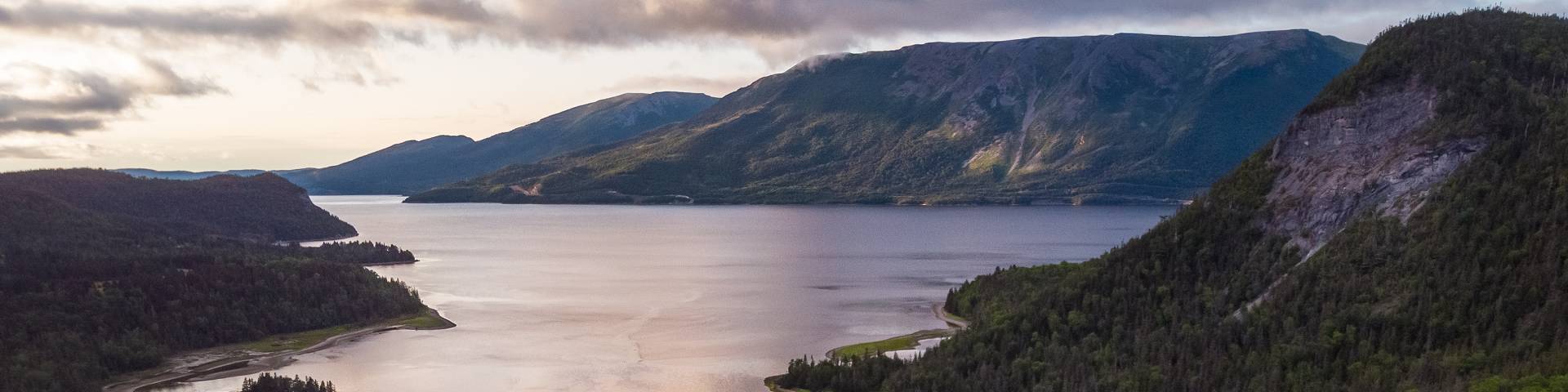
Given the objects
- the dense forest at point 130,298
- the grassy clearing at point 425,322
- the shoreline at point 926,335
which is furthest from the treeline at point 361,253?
the shoreline at point 926,335

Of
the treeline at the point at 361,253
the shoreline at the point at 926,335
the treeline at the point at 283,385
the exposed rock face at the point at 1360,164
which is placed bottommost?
the shoreline at the point at 926,335

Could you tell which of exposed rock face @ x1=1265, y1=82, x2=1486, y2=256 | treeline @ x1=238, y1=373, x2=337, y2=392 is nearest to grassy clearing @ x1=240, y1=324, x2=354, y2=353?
treeline @ x1=238, y1=373, x2=337, y2=392

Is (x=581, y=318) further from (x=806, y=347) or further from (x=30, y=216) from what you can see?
(x=30, y=216)

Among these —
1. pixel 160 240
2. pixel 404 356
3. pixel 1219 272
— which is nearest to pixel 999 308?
pixel 1219 272

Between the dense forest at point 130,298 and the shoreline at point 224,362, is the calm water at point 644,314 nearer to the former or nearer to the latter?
the shoreline at point 224,362

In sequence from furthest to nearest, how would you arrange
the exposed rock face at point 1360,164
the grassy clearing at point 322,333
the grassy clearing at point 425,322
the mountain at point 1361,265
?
the grassy clearing at point 425,322
the grassy clearing at point 322,333
the exposed rock face at point 1360,164
the mountain at point 1361,265

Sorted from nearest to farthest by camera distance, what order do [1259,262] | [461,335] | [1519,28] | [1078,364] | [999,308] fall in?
[1078,364], [1259,262], [1519,28], [999,308], [461,335]

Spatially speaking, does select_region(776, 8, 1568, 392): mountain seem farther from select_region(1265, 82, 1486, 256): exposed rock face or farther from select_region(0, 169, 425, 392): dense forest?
select_region(0, 169, 425, 392): dense forest
